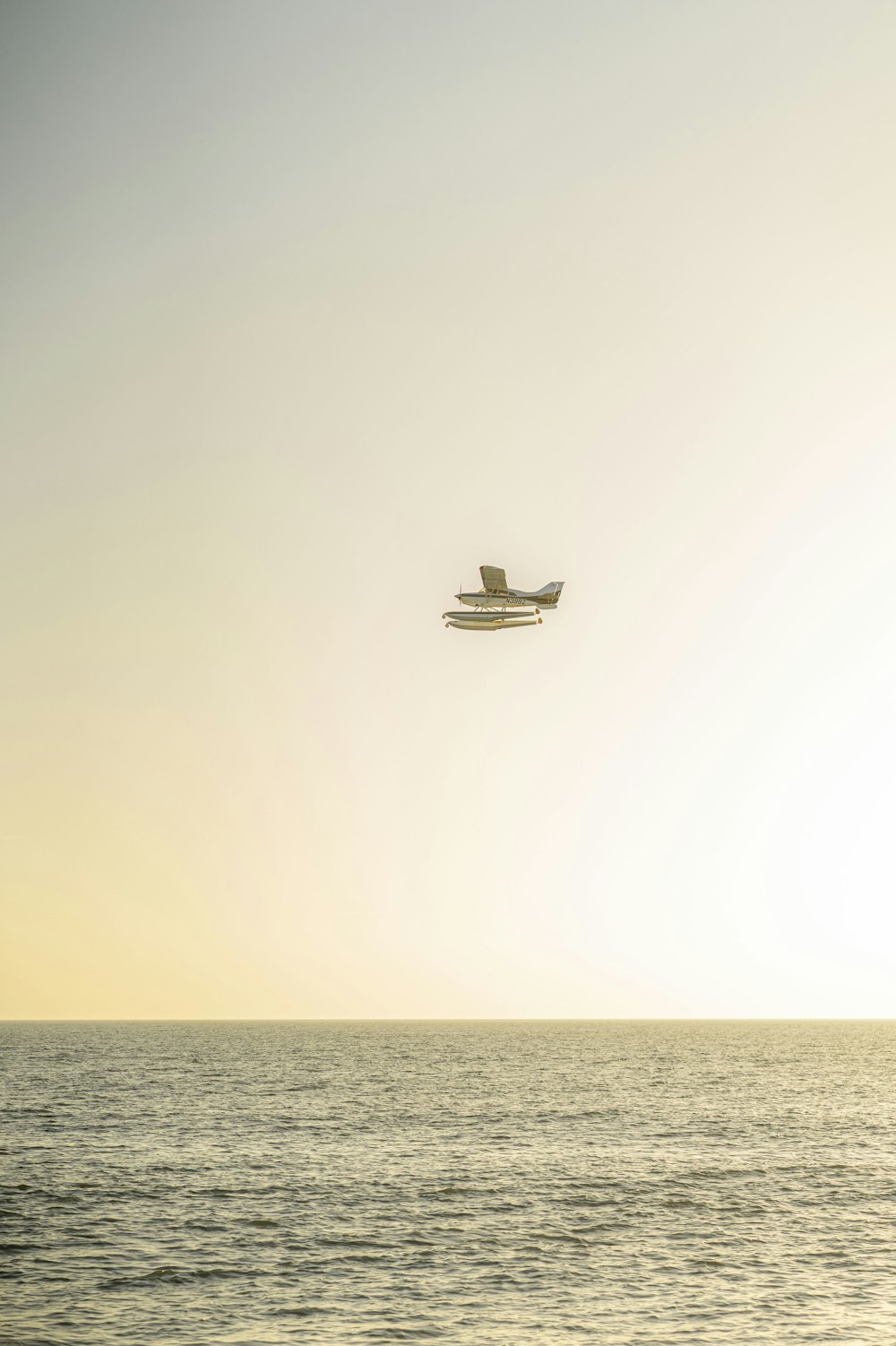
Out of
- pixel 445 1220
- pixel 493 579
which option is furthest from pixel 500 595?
pixel 445 1220

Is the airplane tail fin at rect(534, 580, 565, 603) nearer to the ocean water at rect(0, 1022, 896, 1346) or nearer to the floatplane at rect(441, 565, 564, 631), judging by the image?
the floatplane at rect(441, 565, 564, 631)

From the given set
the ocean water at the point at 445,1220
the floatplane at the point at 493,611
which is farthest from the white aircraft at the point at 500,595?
the ocean water at the point at 445,1220

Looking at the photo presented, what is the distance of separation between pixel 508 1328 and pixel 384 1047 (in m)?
153

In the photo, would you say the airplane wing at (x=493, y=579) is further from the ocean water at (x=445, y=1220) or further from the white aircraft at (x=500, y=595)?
the ocean water at (x=445, y=1220)

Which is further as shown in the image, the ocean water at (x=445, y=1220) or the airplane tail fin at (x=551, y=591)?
the airplane tail fin at (x=551, y=591)

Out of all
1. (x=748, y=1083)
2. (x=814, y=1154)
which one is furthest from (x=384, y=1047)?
(x=814, y=1154)

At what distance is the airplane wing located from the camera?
44469mm

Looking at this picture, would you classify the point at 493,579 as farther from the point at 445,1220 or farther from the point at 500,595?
the point at 445,1220

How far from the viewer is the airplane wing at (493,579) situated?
44469 mm

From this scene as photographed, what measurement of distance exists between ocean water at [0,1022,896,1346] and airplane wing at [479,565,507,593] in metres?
23.5

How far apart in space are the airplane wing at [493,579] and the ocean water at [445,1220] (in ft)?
77.2

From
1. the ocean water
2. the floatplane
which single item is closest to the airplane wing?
the floatplane

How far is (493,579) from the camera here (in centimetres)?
4497

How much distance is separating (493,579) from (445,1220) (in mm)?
23912
